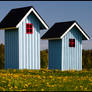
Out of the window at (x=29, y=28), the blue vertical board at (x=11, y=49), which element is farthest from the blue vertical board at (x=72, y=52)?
the blue vertical board at (x=11, y=49)

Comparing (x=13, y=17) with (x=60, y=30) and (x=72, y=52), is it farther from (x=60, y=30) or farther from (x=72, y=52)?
(x=72, y=52)

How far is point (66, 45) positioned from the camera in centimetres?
2983

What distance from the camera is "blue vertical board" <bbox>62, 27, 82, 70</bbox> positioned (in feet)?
97.2

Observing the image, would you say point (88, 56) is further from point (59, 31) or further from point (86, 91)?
point (86, 91)

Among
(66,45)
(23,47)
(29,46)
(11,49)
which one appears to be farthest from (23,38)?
(66,45)

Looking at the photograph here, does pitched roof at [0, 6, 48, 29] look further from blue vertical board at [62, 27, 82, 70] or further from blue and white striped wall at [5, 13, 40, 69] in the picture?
blue vertical board at [62, 27, 82, 70]

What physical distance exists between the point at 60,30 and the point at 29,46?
543 centimetres

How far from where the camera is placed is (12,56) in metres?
25.9

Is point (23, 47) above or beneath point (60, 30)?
beneath

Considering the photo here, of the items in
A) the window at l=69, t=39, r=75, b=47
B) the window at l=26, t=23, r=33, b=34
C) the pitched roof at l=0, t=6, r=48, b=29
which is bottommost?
the window at l=69, t=39, r=75, b=47

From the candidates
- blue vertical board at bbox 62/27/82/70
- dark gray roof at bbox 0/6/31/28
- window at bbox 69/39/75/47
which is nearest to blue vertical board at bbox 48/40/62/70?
blue vertical board at bbox 62/27/82/70

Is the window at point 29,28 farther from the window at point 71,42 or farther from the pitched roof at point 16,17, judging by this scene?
the window at point 71,42

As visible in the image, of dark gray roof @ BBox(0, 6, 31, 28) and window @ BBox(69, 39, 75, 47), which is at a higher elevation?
dark gray roof @ BBox(0, 6, 31, 28)

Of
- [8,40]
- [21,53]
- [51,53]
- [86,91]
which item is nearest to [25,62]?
[21,53]
